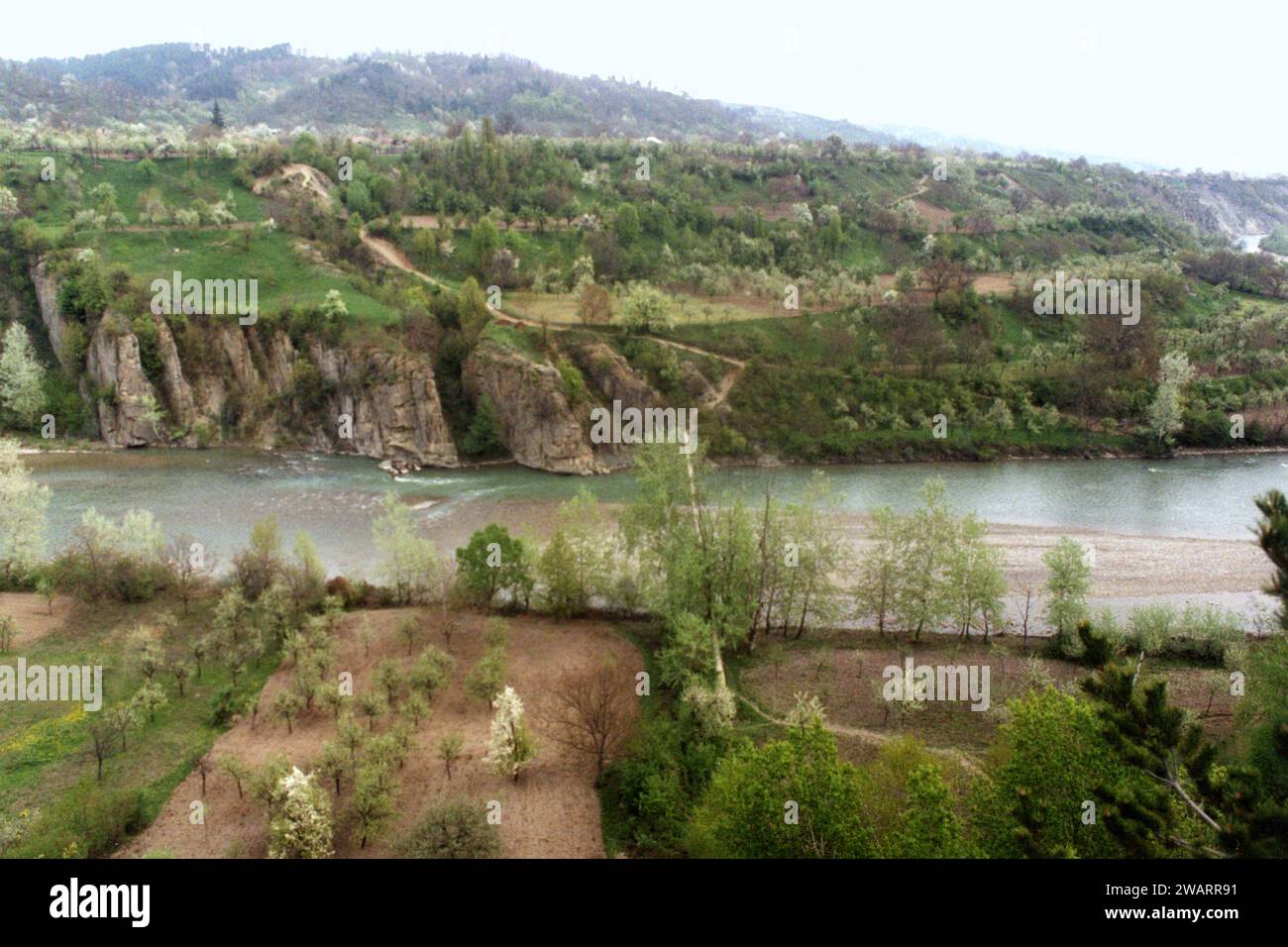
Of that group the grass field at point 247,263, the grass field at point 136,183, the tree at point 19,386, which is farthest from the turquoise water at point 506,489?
the grass field at point 136,183

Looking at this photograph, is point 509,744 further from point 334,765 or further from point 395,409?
point 395,409

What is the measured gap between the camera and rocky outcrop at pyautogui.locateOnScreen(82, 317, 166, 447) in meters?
48.5

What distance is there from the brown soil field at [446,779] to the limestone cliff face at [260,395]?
2432 centimetres

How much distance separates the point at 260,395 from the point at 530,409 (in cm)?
1805

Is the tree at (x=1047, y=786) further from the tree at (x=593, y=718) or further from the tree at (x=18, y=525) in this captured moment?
the tree at (x=18, y=525)

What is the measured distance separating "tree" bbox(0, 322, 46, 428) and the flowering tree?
4696 cm

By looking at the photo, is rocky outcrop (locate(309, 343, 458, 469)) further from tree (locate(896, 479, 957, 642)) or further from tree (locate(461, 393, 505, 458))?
tree (locate(896, 479, 957, 642))

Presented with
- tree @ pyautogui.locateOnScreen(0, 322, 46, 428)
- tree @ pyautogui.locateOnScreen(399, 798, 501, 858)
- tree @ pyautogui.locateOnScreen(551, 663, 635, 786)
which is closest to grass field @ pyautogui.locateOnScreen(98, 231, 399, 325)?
tree @ pyautogui.locateOnScreen(0, 322, 46, 428)

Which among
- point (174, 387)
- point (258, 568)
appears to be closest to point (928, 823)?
point (258, 568)

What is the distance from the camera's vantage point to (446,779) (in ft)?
62.1

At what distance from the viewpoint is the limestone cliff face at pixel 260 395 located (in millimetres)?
48000
